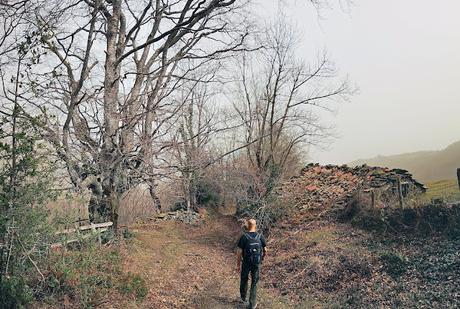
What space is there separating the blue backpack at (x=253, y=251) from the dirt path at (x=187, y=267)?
1.27 metres

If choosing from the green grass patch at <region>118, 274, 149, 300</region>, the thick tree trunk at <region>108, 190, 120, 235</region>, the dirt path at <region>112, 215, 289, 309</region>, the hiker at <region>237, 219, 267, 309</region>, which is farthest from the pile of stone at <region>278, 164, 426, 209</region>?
the green grass patch at <region>118, 274, 149, 300</region>

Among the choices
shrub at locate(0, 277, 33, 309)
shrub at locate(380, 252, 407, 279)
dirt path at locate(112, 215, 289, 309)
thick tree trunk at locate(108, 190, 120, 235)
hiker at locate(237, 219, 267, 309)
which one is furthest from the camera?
thick tree trunk at locate(108, 190, 120, 235)

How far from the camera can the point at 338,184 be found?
68.5 feet

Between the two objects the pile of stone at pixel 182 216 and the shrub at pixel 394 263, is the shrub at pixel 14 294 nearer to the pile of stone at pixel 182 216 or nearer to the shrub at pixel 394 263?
the shrub at pixel 394 263

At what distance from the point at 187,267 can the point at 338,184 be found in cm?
1029

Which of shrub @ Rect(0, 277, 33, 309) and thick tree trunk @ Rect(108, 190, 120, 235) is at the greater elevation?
thick tree trunk @ Rect(108, 190, 120, 235)

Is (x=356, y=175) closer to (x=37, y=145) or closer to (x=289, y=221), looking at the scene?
(x=289, y=221)

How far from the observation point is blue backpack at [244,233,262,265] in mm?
9602

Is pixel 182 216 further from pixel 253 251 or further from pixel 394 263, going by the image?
pixel 394 263

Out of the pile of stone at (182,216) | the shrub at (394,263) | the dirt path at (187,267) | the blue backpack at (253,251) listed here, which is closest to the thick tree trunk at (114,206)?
the dirt path at (187,267)

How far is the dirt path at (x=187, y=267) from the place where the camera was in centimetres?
1021

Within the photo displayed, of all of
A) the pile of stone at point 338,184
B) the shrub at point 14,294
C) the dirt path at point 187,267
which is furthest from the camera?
the pile of stone at point 338,184

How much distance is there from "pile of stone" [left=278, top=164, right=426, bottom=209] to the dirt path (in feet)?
12.5

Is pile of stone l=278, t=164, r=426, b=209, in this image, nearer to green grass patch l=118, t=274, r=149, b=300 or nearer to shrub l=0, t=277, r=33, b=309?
green grass patch l=118, t=274, r=149, b=300
